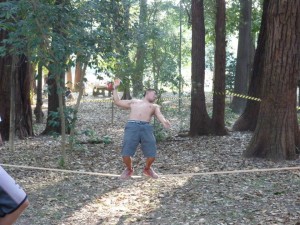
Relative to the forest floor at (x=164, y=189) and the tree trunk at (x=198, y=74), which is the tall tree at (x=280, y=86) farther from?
the tree trunk at (x=198, y=74)

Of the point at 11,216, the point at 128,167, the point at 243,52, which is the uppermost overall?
the point at 243,52

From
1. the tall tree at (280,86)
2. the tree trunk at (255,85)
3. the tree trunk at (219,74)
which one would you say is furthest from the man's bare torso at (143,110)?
the tree trunk at (255,85)

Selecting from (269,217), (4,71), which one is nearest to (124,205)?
(269,217)

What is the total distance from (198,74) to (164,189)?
5866mm

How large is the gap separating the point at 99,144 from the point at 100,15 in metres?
4.82

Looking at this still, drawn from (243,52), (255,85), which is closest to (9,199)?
(255,85)

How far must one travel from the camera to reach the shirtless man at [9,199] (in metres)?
2.79

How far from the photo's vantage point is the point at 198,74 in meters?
13.7

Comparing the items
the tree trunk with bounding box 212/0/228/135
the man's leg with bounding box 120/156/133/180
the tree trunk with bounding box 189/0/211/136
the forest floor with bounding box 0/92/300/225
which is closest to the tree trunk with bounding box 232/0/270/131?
the tree trunk with bounding box 212/0/228/135

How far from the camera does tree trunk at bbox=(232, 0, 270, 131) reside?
13812 millimetres

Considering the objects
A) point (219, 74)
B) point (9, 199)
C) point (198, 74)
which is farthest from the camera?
point (219, 74)

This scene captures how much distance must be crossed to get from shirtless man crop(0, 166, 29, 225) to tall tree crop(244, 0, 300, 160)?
310 inches

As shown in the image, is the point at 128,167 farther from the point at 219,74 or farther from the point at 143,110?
the point at 219,74

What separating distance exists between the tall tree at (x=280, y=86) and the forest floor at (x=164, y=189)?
408 mm
